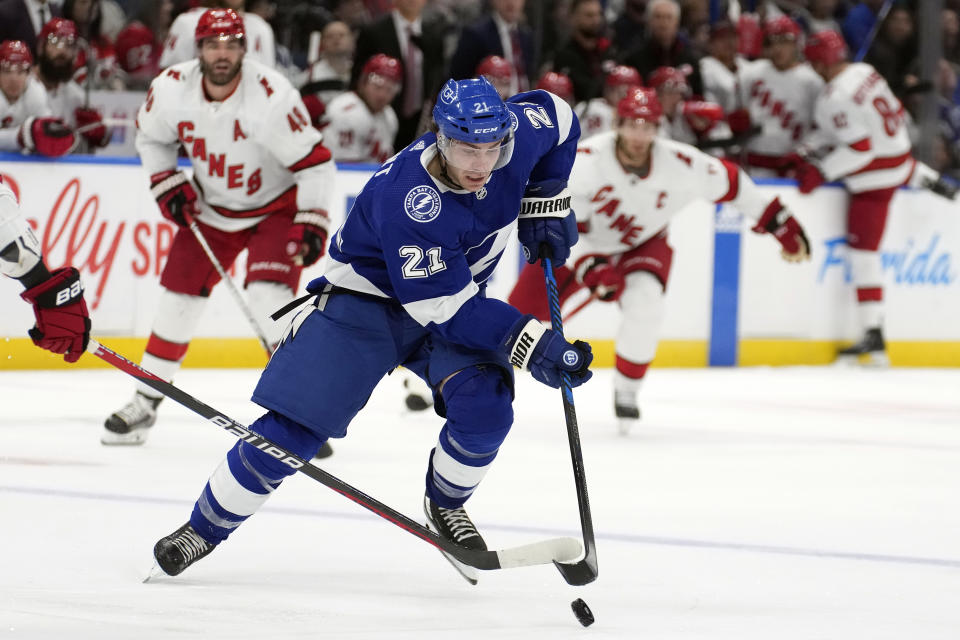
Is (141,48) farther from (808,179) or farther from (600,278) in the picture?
(808,179)

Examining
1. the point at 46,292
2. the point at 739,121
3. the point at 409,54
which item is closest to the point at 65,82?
the point at 409,54

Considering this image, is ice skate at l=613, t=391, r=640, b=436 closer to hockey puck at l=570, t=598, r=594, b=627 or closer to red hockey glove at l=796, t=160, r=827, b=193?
hockey puck at l=570, t=598, r=594, b=627

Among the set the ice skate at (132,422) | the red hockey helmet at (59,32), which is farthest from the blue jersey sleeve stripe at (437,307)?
the red hockey helmet at (59,32)

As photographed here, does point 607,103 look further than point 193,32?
Yes

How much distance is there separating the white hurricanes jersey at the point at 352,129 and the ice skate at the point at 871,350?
2789 millimetres

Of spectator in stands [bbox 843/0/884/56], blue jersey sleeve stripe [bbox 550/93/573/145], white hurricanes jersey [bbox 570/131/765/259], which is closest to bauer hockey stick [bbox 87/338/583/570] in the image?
blue jersey sleeve stripe [bbox 550/93/573/145]

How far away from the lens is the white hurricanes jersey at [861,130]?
26.1ft

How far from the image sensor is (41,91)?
655 centimetres

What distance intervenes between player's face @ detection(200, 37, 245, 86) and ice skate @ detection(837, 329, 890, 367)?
444 cm

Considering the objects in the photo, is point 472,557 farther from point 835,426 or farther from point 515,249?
point 515,249

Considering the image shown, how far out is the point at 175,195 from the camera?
4.67 m

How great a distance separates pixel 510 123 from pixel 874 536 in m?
1.57

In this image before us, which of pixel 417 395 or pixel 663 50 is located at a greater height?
pixel 663 50

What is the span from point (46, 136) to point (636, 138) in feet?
8.75
